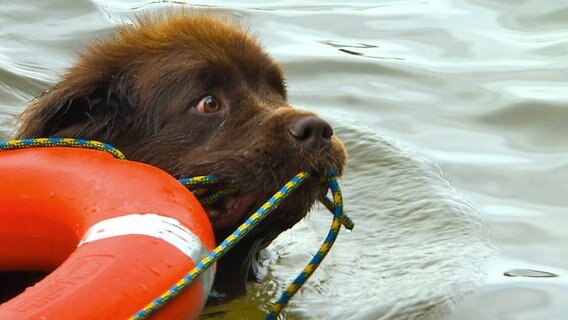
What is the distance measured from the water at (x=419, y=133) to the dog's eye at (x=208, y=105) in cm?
80

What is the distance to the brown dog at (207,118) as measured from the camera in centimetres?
443

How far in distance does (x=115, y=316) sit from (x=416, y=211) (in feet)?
10.7

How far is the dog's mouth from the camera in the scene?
4.48 m

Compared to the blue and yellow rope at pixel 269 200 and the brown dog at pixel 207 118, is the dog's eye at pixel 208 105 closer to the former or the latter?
the brown dog at pixel 207 118

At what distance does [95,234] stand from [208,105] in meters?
1.30

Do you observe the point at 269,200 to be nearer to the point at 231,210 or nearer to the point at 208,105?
the point at 231,210

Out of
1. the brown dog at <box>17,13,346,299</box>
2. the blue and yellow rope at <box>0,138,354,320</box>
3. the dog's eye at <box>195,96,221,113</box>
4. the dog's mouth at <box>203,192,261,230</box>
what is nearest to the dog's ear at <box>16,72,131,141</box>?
the brown dog at <box>17,13,346,299</box>

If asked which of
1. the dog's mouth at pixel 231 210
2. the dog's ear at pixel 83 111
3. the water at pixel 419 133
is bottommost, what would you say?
the water at pixel 419 133

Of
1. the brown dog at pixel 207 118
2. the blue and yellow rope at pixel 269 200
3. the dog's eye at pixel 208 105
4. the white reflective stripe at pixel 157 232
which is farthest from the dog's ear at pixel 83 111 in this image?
the white reflective stripe at pixel 157 232

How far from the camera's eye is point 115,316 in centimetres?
320

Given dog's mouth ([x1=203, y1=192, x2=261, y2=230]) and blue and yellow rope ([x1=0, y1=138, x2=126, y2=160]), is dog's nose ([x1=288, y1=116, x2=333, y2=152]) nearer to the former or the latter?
dog's mouth ([x1=203, y1=192, x2=261, y2=230])

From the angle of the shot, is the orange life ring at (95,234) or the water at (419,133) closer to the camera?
the orange life ring at (95,234)

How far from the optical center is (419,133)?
7.37 m

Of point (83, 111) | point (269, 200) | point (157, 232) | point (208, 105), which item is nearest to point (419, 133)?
point (208, 105)
